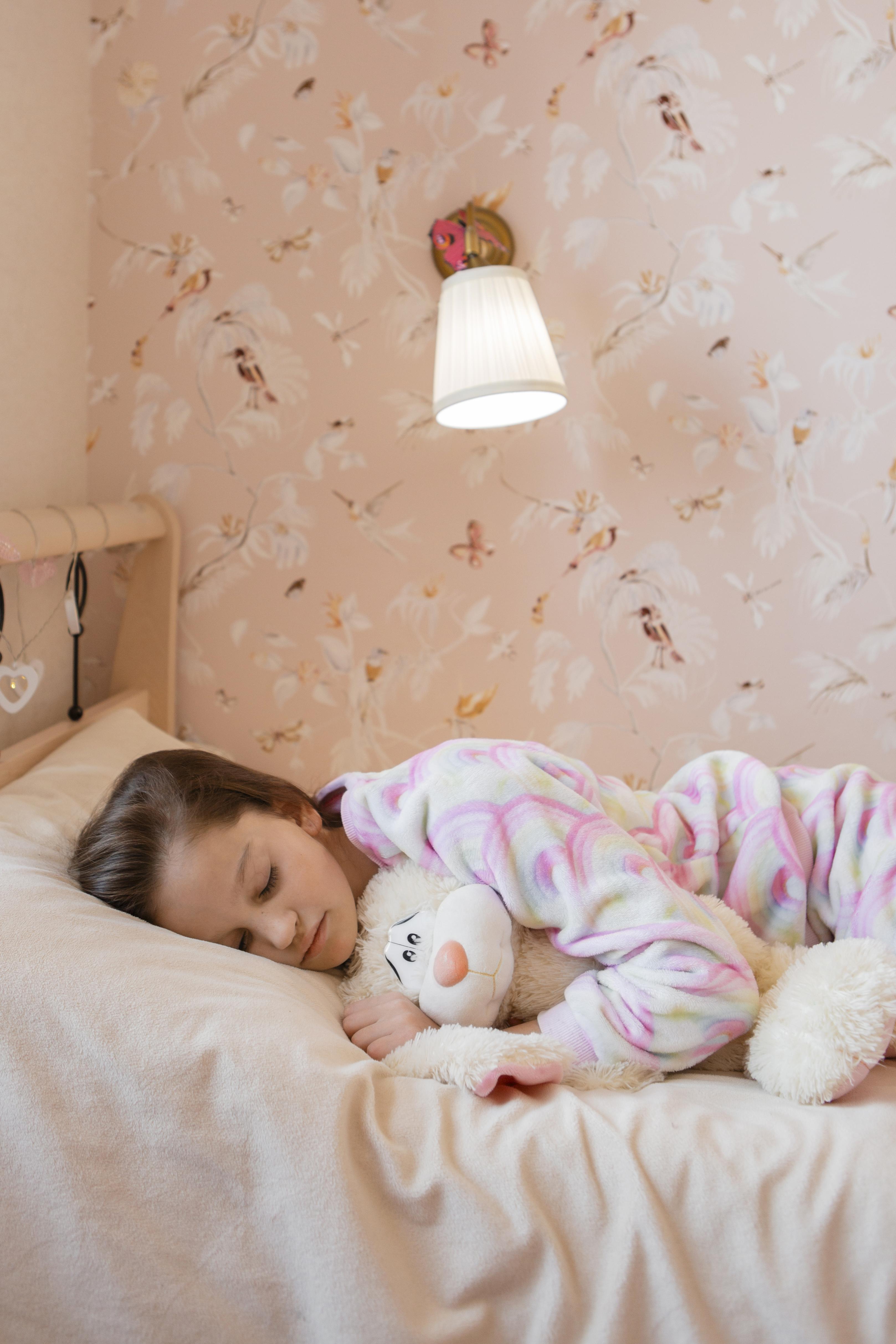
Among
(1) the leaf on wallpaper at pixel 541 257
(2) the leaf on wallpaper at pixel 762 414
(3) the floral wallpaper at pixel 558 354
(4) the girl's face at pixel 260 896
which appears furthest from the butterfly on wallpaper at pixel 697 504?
(4) the girl's face at pixel 260 896

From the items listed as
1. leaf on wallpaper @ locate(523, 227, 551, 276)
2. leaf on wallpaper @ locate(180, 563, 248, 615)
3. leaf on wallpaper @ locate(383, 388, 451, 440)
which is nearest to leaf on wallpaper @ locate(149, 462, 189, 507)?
leaf on wallpaper @ locate(180, 563, 248, 615)

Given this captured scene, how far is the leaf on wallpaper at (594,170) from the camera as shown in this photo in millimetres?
1695

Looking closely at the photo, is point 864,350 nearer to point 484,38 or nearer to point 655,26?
point 655,26

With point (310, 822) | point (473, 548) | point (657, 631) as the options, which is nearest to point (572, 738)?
point (657, 631)

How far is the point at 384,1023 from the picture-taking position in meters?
0.90

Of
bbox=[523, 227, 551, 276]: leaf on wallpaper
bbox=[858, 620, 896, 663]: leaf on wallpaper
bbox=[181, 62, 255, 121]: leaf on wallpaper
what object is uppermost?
bbox=[181, 62, 255, 121]: leaf on wallpaper

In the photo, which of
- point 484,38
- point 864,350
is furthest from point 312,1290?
point 484,38

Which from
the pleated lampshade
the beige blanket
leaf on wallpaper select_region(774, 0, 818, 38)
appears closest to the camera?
the beige blanket

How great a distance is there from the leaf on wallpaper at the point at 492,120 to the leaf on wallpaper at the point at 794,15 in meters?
0.49

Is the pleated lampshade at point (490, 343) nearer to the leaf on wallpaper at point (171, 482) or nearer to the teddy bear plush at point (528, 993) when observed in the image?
the leaf on wallpaper at point (171, 482)

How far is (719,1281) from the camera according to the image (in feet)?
2.17

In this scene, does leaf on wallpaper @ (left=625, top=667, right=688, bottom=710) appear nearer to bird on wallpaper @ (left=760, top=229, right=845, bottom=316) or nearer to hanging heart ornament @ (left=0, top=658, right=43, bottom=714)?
bird on wallpaper @ (left=760, top=229, right=845, bottom=316)

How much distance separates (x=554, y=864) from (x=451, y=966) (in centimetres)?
14

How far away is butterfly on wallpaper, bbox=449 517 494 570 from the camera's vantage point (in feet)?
5.83
